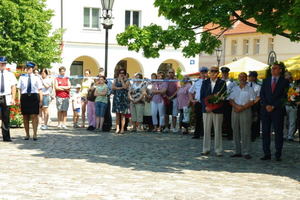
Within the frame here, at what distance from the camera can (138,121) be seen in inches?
744

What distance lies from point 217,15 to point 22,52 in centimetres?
2596

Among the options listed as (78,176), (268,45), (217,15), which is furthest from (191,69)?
(78,176)

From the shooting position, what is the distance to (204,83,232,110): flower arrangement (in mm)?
12617

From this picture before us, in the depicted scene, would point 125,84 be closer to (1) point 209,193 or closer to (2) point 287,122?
(2) point 287,122

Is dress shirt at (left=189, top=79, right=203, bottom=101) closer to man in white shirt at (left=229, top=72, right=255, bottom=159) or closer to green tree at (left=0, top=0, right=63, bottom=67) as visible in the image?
man in white shirt at (left=229, top=72, right=255, bottom=159)

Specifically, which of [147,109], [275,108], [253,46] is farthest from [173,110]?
[253,46]

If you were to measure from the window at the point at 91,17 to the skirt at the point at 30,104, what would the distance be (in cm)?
3538

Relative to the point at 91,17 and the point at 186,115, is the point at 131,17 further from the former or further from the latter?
the point at 186,115

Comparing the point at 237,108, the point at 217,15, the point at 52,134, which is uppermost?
the point at 217,15

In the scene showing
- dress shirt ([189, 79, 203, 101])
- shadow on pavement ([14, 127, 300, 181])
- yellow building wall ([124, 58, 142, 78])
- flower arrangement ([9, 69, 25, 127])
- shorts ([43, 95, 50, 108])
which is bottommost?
shadow on pavement ([14, 127, 300, 181])

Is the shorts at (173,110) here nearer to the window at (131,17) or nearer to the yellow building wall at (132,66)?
the window at (131,17)

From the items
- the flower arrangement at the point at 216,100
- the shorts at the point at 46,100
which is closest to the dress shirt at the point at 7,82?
the shorts at the point at 46,100

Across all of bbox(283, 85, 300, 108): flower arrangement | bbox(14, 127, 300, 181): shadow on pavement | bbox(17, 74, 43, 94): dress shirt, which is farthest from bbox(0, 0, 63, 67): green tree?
bbox(283, 85, 300, 108): flower arrangement

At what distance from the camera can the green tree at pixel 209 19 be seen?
12.1 metres
